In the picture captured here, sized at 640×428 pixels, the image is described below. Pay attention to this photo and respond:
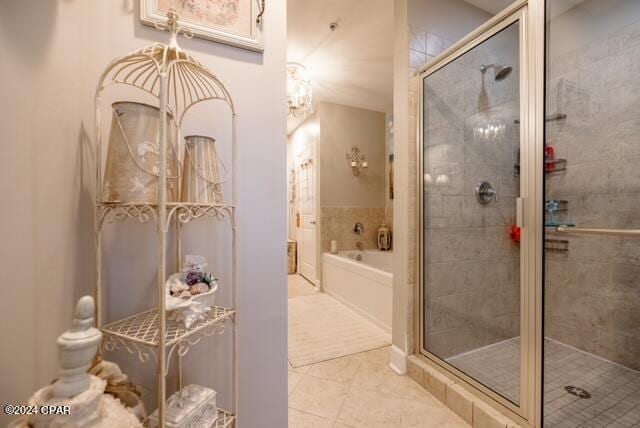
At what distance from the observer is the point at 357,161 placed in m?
3.91

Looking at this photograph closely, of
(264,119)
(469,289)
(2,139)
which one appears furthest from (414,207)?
(2,139)

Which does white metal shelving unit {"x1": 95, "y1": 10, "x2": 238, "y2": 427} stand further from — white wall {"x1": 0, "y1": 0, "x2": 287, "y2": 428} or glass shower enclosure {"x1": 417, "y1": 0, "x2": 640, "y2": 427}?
glass shower enclosure {"x1": 417, "y1": 0, "x2": 640, "y2": 427}

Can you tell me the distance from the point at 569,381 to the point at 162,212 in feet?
7.77

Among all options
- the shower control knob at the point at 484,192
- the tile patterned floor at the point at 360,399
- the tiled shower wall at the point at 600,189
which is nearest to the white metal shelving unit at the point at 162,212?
the tile patterned floor at the point at 360,399

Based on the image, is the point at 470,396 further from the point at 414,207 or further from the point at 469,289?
the point at 414,207

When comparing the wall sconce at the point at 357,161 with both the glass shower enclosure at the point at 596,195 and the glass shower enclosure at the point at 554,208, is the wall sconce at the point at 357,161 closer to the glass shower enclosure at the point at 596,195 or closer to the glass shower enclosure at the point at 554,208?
the glass shower enclosure at the point at 554,208

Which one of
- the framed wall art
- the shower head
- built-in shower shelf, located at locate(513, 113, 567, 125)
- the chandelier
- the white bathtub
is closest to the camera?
the framed wall art

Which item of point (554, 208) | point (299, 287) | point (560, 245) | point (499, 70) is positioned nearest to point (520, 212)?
point (554, 208)

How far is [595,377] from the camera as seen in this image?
5.39 ft

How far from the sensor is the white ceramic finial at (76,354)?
17.4 inches

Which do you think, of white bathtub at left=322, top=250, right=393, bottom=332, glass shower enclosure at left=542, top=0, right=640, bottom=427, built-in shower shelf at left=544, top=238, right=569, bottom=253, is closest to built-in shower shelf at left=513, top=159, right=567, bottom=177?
glass shower enclosure at left=542, top=0, right=640, bottom=427

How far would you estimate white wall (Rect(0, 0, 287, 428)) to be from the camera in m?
0.55

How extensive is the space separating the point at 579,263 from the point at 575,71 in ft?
4.56

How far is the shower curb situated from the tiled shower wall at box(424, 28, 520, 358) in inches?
6.5
